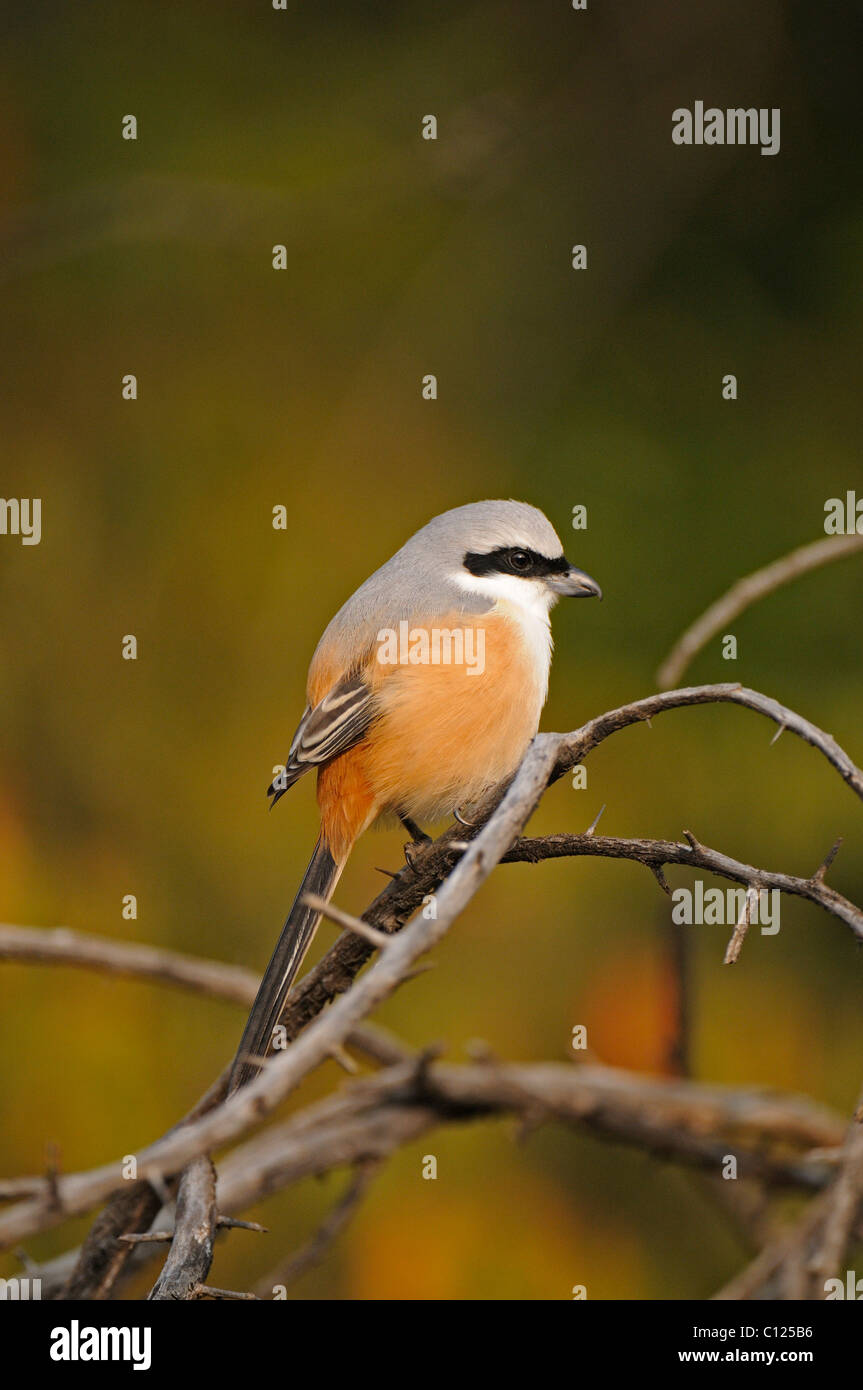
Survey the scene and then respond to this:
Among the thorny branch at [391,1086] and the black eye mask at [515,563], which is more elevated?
the black eye mask at [515,563]

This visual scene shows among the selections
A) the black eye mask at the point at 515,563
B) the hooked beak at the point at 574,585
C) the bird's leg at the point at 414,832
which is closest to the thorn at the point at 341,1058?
the bird's leg at the point at 414,832

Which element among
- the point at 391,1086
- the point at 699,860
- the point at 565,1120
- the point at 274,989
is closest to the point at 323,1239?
the point at 391,1086

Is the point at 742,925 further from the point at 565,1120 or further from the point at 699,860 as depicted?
the point at 565,1120

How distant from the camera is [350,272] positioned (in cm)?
378

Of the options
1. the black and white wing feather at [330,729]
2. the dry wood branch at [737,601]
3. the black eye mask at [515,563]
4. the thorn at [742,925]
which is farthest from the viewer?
the black eye mask at [515,563]

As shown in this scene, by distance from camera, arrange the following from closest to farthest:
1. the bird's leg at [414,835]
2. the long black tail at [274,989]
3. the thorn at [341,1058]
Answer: the thorn at [341,1058]
the long black tail at [274,989]
the bird's leg at [414,835]

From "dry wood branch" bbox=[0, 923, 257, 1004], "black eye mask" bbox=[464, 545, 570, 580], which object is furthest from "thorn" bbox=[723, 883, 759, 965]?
"dry wood branch" bbox=[0, 923, 257, 1004]

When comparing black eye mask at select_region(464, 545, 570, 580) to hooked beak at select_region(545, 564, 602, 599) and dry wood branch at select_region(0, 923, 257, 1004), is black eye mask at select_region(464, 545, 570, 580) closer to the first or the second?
hooked beak at select_region(545, 564, 602, 599)

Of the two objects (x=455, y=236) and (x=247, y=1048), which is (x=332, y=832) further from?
(x=455, y=236)

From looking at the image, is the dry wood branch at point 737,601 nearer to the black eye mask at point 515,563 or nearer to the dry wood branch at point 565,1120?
the black eye mask at point 515,563

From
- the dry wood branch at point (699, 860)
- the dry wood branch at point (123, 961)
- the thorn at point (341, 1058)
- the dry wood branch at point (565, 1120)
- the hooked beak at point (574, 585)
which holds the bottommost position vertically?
the dry wood branch at point (565, 1120)

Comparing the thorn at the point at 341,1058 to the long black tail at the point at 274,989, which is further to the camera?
the long black tail at the point at 274,989

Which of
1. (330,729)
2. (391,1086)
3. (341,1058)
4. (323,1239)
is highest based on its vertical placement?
(330,729)

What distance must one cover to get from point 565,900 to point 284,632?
986 mm
